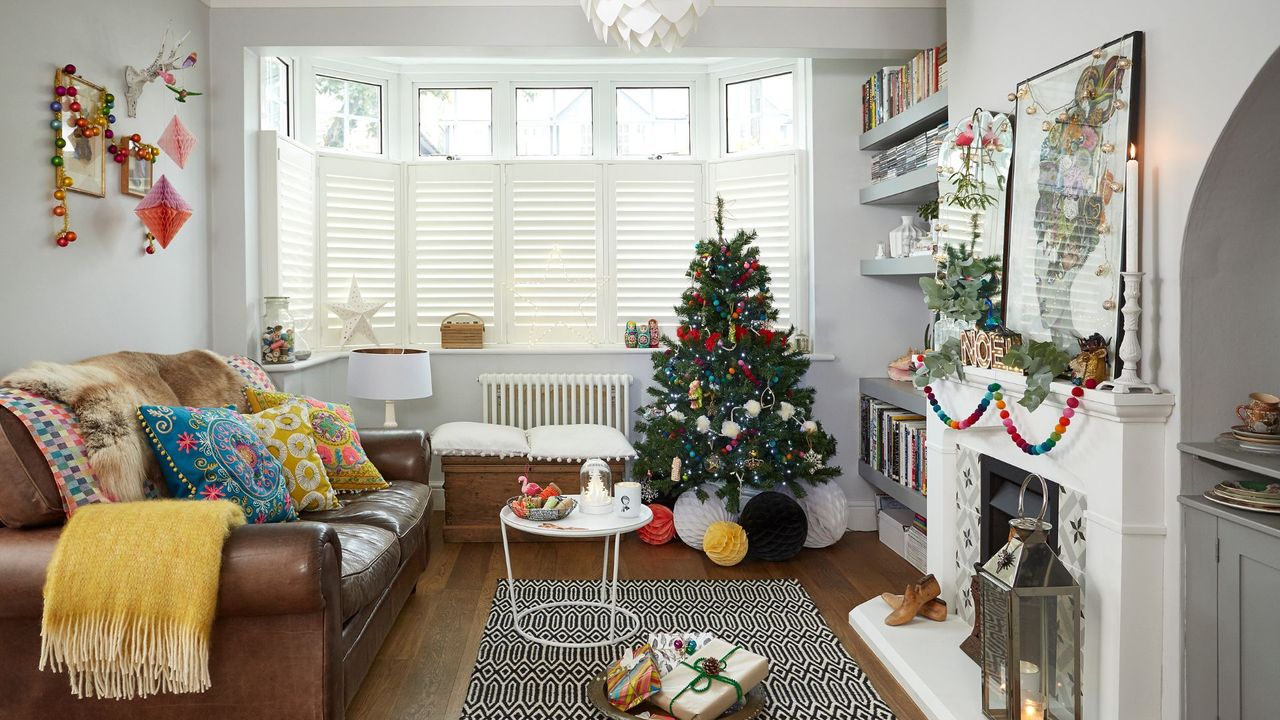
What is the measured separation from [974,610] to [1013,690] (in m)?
0.73

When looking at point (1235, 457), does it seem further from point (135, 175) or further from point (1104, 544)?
point (135, 175)

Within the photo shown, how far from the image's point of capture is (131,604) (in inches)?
79.5

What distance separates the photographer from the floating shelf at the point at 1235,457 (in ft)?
6.04

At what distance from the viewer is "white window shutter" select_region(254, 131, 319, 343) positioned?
421 centimetres

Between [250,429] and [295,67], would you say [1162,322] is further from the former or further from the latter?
[295,67]

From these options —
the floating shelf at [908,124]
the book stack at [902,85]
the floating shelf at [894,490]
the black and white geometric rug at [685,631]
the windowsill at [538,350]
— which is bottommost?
the black and white geometric rug at [685,631]

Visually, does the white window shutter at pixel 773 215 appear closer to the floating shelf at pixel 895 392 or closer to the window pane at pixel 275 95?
the floating shelf at pixel 895 392

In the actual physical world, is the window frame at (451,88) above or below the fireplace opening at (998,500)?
above

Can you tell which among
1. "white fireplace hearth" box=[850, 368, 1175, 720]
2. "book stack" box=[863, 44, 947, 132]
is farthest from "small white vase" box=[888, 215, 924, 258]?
"white fireplace hearth" box=[850, 368, 1175, 720]

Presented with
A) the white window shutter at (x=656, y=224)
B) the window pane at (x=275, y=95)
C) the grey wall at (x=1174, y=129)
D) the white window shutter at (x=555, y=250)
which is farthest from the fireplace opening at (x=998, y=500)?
the window pane at (x=275, y=95)

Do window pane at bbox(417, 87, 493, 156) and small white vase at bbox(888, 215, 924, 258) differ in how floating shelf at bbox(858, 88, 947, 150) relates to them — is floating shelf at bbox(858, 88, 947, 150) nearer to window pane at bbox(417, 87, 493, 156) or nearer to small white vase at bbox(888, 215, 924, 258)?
small white vase at bbox(888, 215, 924, 258)

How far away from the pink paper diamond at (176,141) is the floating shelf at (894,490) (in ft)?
11.0

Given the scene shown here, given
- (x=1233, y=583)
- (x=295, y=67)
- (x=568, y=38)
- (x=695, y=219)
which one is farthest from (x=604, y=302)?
(x=1233, y=583)

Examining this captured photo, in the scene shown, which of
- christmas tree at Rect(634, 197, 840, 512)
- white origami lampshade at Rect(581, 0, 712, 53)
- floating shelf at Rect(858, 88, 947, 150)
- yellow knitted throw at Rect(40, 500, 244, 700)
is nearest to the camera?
yellow knitted throw at Rect(40, 500, 244, 700)
